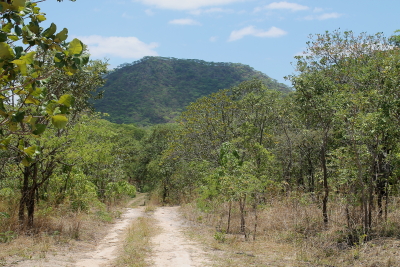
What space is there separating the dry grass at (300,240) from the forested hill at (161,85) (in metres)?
71.6

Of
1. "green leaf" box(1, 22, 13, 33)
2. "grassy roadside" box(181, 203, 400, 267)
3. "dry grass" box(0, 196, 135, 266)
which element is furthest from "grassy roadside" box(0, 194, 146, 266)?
"green leaf" box(1, 22, 13, 33)

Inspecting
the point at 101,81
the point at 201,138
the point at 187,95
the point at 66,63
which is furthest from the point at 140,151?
the point at 187,95

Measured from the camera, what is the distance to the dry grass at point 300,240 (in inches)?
285

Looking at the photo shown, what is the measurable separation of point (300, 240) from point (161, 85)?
113 meters

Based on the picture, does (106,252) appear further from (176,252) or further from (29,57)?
(29,57)

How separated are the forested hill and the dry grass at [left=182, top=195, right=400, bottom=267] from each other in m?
71.6

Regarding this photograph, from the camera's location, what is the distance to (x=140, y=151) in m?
36.4

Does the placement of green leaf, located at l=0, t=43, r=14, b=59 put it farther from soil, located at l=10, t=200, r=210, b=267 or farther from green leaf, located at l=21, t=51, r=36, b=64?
soil, located at l=10, t=200, r=210, b=267

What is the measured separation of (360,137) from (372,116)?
2.11ft

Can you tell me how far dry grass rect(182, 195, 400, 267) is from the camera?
7230 millimetres

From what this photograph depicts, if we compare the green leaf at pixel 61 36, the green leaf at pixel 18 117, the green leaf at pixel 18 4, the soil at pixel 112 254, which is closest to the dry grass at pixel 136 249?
the soil at pixel 112 254

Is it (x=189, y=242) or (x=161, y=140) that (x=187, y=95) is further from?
(x=189, y=242)

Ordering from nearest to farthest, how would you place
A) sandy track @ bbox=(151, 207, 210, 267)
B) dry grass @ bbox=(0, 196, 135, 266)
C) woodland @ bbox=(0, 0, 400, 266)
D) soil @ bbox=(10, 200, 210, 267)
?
woodland @ bbox=(0, 0, 400, 266), soil @ bbox=(10, 200, 210, 267), dry grass @ bbox=(0, 196, 135, 266), sandy track @ bbox=(151, 207, 210, 267)

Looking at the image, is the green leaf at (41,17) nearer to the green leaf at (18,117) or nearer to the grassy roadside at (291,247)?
the green leaf at (18,117)
